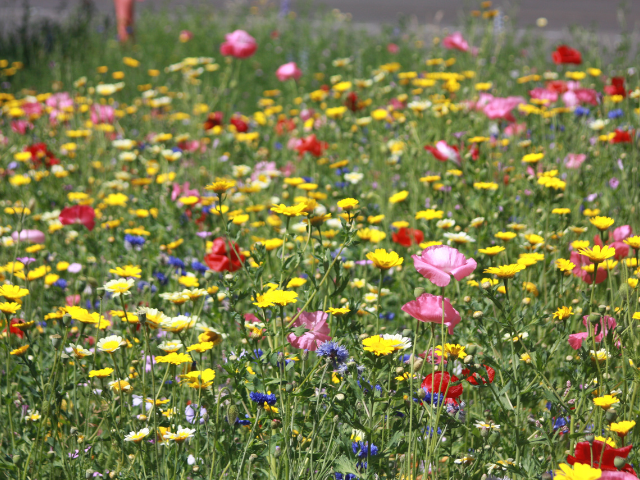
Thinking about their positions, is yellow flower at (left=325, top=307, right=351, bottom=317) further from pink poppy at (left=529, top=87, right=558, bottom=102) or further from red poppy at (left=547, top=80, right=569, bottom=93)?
red poppy at (left=547, top=80, right=569, bottom=93)

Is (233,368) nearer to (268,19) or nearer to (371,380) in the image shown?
(371,380)

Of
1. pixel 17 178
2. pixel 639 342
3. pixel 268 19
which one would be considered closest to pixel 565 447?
pixel 639 342

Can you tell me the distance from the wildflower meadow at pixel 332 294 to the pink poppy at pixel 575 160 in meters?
0.03

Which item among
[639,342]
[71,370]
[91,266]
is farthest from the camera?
[91,266]

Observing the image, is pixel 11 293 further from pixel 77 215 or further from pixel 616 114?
pixel 616 114

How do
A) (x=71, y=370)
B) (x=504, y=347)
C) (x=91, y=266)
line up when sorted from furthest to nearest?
(x=91, y=266), (x=504, y=347), (x=71, y=370)

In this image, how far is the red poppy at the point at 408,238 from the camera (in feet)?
7.27

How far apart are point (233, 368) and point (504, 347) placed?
95cm

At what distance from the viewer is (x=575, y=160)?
9.00ft

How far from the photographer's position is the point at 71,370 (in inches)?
65.5

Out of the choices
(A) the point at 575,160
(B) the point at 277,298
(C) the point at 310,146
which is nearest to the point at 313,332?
(B) the point at 277,298

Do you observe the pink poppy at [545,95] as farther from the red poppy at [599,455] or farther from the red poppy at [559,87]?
the red poppy at [599,455]

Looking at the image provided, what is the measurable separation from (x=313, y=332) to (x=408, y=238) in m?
0.89

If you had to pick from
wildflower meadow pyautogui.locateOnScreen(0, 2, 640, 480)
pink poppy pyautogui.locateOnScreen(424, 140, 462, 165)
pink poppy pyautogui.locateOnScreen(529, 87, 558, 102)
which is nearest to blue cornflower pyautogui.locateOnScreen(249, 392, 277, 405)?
wildflower meadow pyautogui.locateOnScreen(0, 2, 640, 480)
